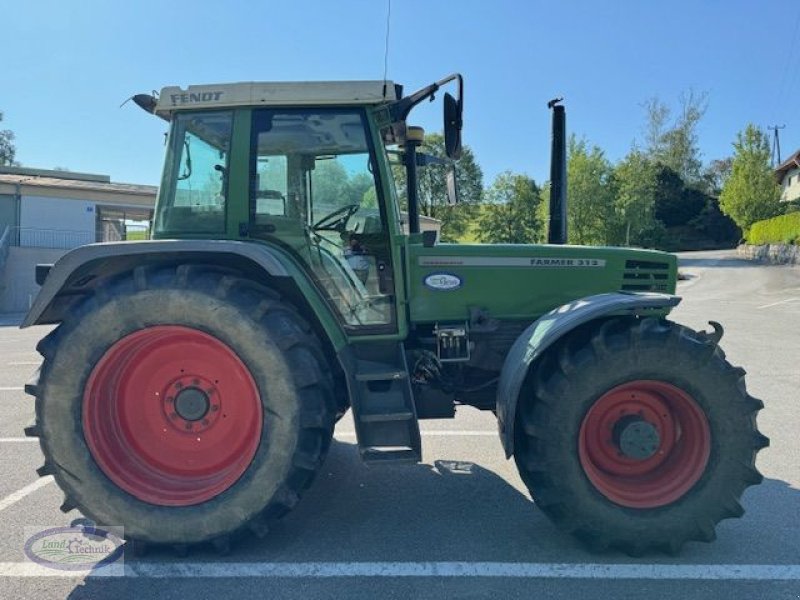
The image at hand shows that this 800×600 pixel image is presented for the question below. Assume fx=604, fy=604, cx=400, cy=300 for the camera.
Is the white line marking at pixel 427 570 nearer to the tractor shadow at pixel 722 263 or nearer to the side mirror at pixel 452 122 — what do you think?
the side mirror at pixel 452 122

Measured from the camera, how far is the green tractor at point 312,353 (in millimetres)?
3066

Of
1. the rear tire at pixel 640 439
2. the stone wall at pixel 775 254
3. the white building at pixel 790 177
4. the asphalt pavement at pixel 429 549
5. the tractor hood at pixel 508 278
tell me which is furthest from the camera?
the white building at pixel 790 177

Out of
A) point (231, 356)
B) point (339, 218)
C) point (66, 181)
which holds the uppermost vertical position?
point (66, 181)

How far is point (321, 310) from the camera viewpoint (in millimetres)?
3340

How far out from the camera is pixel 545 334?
10.2 ft

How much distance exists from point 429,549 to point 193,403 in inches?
58.4

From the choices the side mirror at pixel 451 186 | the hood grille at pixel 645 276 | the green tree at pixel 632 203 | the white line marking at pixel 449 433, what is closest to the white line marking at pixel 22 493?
the white line marking at pixel 449 433

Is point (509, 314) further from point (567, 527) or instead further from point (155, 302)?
point (155, 302)

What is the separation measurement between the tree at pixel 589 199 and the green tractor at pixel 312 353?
1307 inches

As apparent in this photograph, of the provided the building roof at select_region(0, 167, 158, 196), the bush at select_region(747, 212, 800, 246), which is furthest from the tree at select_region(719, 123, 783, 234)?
the building roof at select_region(0, 167, 158, 196)

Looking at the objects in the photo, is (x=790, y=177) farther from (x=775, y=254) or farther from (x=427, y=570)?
(x=427, y=570)

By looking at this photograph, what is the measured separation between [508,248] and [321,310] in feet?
4.15

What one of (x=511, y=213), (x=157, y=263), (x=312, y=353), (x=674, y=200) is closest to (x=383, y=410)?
(x=312, y=353)

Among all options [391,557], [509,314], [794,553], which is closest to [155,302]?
[391,557]
